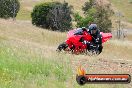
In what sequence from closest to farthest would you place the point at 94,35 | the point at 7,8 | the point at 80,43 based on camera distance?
1. the point at 94,35
2. the point at 80,43
3. the point at 7,8

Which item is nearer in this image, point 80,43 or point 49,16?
point 80,43

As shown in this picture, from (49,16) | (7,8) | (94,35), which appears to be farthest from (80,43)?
(7,8)

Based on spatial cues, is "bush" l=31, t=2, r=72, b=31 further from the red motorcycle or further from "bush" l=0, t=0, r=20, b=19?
the red motorcycle

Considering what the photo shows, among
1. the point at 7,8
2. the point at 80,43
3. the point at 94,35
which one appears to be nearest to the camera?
the point at 94,35

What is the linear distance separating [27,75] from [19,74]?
0.52ft

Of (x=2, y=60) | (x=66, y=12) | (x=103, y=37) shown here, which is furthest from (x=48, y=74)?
(x=66, y=12)

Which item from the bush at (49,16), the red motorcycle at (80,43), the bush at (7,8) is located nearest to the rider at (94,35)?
the red motorcycle at (80,43)

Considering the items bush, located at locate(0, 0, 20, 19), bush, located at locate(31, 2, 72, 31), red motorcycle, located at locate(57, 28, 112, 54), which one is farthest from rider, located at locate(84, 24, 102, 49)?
bush, located at locate(31, 2, 72, 31)

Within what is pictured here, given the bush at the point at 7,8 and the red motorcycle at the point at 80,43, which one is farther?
the bush at the point at 7,8

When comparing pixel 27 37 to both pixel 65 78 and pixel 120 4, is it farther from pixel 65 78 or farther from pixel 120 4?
pixel 120 4

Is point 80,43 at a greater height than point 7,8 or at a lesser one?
greater

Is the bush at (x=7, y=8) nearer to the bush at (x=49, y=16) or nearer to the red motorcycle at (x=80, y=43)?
the bush at (x=49, y=16)

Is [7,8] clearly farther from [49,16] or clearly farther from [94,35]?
[94,35]

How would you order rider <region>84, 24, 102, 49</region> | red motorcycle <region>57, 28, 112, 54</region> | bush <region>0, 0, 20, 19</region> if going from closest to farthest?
rider <region>84, 24, 102, 49</region>, red motorcycle <region>57, 28, 112, 54</region>, bush <region>0, 0, 20, 19</region>
